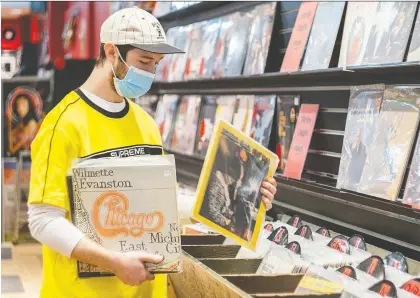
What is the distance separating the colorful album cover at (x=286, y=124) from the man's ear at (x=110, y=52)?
1.41 meters

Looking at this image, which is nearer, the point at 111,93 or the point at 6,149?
the point at 111,93

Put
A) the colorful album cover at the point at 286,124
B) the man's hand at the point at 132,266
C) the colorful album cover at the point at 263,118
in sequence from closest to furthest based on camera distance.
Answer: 1. the man's hand at the point at 132,266
2. the colorful album cover at the point at 286,124
3. the colorful album cover at the point at 263,118

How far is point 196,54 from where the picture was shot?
4.25 metres

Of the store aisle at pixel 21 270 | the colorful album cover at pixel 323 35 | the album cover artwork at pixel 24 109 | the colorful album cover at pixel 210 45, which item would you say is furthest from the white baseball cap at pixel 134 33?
the album cover artwork at pixel 24 109

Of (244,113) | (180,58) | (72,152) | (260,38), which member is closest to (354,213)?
(244,113)

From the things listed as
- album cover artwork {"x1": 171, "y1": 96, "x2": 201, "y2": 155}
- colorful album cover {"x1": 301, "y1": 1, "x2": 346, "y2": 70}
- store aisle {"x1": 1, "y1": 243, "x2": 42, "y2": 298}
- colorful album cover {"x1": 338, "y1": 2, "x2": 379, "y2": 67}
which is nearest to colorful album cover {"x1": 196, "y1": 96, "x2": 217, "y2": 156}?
Result: album cover artwork {"x1": 171, "y1": 96, "x2": 201, "y2": 155}

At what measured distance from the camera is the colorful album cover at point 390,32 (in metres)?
2.48

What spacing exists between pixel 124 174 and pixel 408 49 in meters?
1.31

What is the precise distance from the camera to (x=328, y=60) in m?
2.87

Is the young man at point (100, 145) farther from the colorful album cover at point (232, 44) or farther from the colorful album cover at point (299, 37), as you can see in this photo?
the colorful album cover at point (232, 44)

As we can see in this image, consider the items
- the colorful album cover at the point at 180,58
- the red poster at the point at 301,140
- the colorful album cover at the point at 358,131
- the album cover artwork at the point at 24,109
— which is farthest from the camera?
the album cover artwork at the point at 24,109

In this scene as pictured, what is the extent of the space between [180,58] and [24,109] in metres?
3.67

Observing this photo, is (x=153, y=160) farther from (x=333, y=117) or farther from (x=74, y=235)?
(x=333, y=117)

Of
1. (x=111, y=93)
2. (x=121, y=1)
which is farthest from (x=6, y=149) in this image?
(x=111, y=93)
